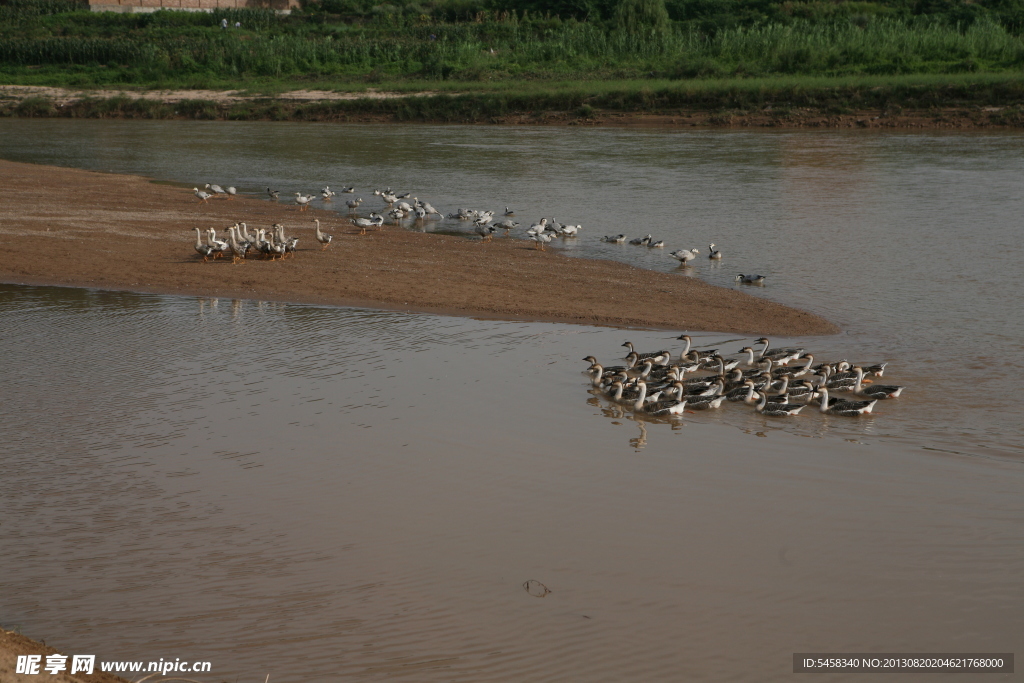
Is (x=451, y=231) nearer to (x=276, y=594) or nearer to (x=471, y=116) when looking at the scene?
(x=276, y=594)

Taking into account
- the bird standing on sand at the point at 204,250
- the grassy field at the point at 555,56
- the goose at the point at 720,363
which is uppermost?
the grassy field at the point at 555,56

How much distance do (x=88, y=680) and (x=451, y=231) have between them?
682 inches

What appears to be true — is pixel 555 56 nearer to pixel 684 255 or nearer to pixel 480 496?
pixel 684 255

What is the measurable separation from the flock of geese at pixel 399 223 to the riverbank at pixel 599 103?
2183cm

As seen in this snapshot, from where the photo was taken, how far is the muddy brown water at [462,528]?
22.0 ft

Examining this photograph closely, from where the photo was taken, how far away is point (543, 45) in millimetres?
59250

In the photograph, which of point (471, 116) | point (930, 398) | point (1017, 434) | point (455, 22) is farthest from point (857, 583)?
point (455, 22)

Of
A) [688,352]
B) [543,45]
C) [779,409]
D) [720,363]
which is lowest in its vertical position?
[779,409]

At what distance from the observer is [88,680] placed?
19.3 feet

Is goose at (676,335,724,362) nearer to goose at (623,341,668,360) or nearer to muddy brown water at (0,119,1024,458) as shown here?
goose at (623,341,668,360)

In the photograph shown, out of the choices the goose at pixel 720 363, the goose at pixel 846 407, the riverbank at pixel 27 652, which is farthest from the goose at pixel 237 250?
the riverbank at pixel 27 652

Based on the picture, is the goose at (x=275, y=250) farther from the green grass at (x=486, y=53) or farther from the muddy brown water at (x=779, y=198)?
the green grass at (x=486, y=53)

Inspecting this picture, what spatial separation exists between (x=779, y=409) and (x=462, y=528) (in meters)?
4.66

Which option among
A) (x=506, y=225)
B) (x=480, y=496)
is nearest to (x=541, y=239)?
(x=506, y=225)
